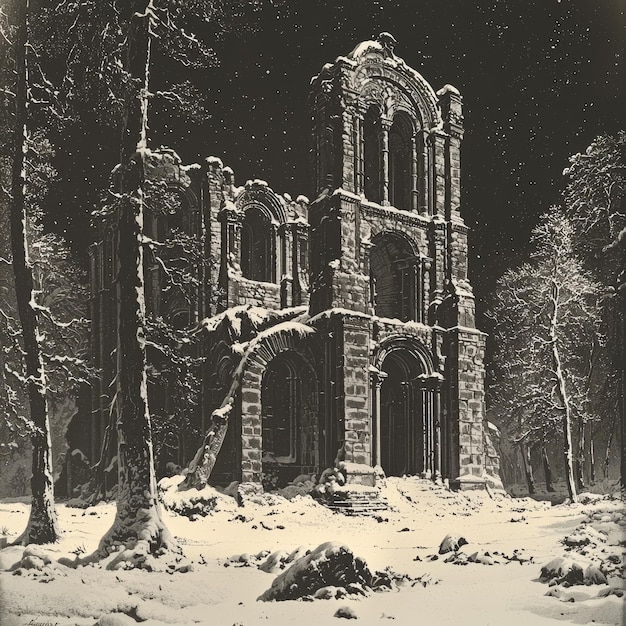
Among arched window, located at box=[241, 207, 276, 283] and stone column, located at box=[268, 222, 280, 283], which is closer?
arched window, located at box=[241, 207, 276, 283]

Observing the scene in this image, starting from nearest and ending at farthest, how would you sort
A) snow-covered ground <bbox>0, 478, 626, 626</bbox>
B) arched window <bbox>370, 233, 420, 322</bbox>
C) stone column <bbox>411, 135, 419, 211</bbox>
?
snow-covered ground <bbox>0, 478, 626, 626</bbox> → arched window <bbox>370, 233, 420, 322</bbox> → stone column <bbox>411, 135, 419, 211</bbox>

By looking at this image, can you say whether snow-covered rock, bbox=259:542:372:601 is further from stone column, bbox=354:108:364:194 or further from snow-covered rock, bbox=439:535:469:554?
stone column, bbox=354:108:364:194

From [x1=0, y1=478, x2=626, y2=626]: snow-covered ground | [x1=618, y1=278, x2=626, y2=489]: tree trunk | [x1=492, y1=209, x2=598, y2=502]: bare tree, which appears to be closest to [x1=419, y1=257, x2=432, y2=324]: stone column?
[x1=492, y1=209, x2=598, y2=502]: bare tree

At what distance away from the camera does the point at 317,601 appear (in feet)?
17.4

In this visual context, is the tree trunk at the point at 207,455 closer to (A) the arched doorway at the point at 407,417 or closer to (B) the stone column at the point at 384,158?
(A) the arched doorway at the point at 407,417

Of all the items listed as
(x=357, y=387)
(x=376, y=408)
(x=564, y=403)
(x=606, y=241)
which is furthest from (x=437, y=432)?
(x=606, y=241)

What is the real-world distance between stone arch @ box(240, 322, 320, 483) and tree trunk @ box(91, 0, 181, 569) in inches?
60.3

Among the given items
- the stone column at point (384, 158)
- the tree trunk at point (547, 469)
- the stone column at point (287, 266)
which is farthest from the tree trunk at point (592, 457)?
the stone column at point (384, 158)

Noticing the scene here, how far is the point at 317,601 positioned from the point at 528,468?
2847 mm

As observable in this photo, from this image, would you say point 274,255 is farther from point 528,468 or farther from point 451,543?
point 451,543

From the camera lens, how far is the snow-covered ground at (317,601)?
17.4ft

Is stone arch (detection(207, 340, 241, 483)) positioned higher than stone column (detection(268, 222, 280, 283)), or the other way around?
stone column (detection(268, 222, 280, 283))

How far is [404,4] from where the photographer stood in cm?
648

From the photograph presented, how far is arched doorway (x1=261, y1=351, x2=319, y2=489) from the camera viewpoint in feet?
24.5
